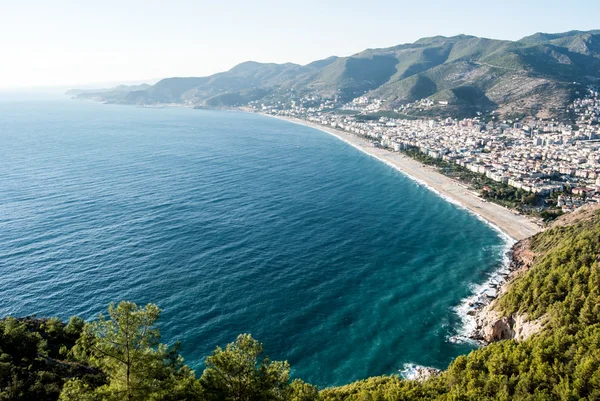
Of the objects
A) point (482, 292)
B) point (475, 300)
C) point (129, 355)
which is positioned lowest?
point (475, 300)

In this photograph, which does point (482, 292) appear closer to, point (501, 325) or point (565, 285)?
point (501, 325)

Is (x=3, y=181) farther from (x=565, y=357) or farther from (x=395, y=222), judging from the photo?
(x=565, y=357)

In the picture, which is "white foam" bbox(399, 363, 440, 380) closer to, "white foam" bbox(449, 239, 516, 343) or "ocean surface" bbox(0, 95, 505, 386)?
"ocean surface" bbox(0, 95, 505, 386)

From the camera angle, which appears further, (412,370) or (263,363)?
(412,370)

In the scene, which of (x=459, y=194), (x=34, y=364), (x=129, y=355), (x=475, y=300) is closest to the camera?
(x=129, y=355)

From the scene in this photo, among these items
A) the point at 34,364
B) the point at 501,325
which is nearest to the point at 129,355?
the point at 34,364

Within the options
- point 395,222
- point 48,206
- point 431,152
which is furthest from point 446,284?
point 431,152
